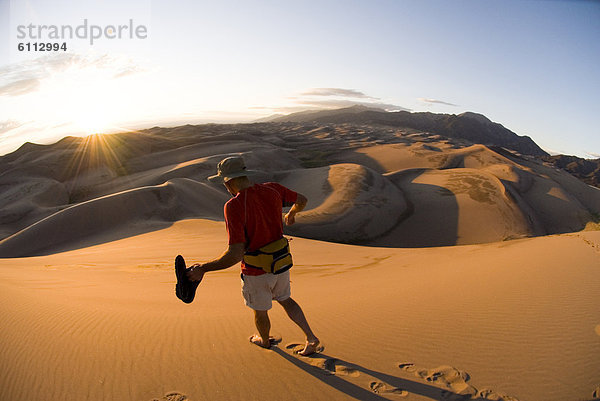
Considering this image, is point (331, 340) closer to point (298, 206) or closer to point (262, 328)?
point (262, 328)

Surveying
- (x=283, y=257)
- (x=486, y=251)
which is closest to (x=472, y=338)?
(x=283, y=257)

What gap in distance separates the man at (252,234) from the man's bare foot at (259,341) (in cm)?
20

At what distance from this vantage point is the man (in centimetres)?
228

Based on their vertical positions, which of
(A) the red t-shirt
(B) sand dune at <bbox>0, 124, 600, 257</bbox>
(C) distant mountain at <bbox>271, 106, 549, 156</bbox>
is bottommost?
(B) sand dune at <bbox>0, 124, 600, 257</bbox>

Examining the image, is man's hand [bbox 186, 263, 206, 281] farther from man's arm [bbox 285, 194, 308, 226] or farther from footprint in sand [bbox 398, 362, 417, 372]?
footprint in sand [bbox 398, 362, 417, 372]

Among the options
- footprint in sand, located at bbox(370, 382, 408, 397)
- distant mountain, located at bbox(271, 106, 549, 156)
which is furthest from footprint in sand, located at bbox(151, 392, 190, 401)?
distant mountain, located at bbox(271, 106, 549, 156)

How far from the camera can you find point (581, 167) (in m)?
51.3

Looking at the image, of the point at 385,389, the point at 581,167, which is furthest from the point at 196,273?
the point at 581,167

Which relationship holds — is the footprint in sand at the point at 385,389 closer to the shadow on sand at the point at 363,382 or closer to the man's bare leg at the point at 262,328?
the shadow on sand at the point at 363,382

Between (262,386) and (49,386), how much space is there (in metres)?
1.37

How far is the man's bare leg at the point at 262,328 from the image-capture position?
8.28ft

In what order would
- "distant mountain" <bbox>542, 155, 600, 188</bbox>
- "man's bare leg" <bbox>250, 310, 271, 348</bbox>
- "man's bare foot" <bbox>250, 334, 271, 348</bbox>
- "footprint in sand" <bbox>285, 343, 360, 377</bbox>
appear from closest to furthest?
1. "footprint in sand" <bbox>285, 343, 360, 377</bbox>
2. "man's bare leg" <bbox>250, 310, 271, 348</bbox>
3. "man's bare foot" <bbox>250, 334, 271, 348</bbox>
4. "distant mountain" <bbox>542, 155, 600, 188</bbox>

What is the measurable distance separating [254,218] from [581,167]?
65.1 m

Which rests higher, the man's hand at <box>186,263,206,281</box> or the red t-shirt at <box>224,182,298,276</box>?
the red t-shirt at <box>224,182,298,276</box>
